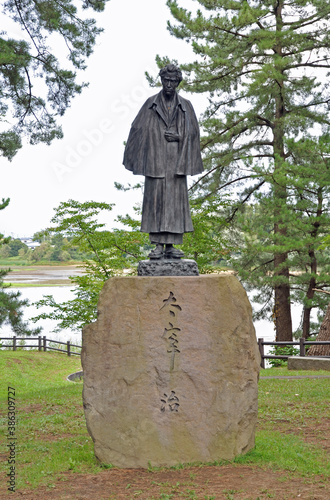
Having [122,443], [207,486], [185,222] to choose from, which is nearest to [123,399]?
[122,443]

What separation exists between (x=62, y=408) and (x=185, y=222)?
164 inches

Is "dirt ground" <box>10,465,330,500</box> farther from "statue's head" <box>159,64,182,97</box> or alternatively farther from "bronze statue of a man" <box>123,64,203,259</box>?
"statue's head" <box>159,64,182,97</box>

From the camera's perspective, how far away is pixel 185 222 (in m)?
5.77

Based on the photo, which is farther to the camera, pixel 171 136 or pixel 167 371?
pixel 171 136

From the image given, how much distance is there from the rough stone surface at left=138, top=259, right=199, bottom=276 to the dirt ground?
1880mm

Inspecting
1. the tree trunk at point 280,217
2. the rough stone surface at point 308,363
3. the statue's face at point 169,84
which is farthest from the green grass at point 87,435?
the tree trunk at point 280,217

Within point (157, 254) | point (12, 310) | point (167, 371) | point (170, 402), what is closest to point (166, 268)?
point (157, 254)

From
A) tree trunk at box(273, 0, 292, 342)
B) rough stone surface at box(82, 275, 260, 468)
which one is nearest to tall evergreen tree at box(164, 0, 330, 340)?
tree trunk at box(273, 0, 292, 342)

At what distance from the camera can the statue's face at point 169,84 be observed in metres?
5.64

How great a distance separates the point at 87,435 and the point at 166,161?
3350 mm

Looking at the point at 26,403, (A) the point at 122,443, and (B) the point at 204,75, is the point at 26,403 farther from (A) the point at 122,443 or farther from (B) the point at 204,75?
(B) the point at 204,75

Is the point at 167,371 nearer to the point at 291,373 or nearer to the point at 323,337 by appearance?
the point at 291,373

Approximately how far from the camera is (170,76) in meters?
5.62

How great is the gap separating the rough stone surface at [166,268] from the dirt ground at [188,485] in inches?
74.0
